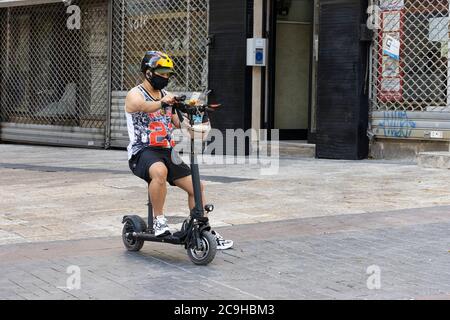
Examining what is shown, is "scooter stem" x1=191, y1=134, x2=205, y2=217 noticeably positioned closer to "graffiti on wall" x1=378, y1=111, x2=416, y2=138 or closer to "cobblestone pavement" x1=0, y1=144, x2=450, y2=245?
"cobblestone pavement" x1=0, y1=144, x2=450, y2=245

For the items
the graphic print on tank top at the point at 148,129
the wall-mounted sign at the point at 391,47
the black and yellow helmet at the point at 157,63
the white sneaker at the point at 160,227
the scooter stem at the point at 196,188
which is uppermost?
the wall-mounted sign at the point at 391,47

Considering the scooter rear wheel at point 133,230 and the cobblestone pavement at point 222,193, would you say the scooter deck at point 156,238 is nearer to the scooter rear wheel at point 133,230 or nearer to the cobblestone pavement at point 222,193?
the scooter rear wheel at point 133,230

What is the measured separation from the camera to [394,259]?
6.22m

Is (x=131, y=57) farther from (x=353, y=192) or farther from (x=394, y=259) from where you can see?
(x=394, y=259)

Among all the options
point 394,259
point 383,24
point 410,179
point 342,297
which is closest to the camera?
point 342,297

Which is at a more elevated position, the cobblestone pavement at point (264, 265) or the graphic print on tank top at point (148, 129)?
the graphic print on tank top at point (148, 129)

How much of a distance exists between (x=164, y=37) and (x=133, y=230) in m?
9.40

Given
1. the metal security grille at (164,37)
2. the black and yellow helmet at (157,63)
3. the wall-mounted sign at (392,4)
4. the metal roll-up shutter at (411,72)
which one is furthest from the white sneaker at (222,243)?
the metal security grille at (164,37)

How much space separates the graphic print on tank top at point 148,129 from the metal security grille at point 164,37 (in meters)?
8.43

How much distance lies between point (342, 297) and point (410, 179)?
588 cm

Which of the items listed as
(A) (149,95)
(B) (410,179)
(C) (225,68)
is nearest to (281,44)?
(C) (225,68)

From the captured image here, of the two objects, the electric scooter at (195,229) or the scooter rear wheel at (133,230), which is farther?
the scooter rear wheel at (133,230)

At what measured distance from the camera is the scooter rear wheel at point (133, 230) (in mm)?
6445

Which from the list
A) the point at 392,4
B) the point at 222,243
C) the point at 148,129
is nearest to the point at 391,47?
the point at 392,4
